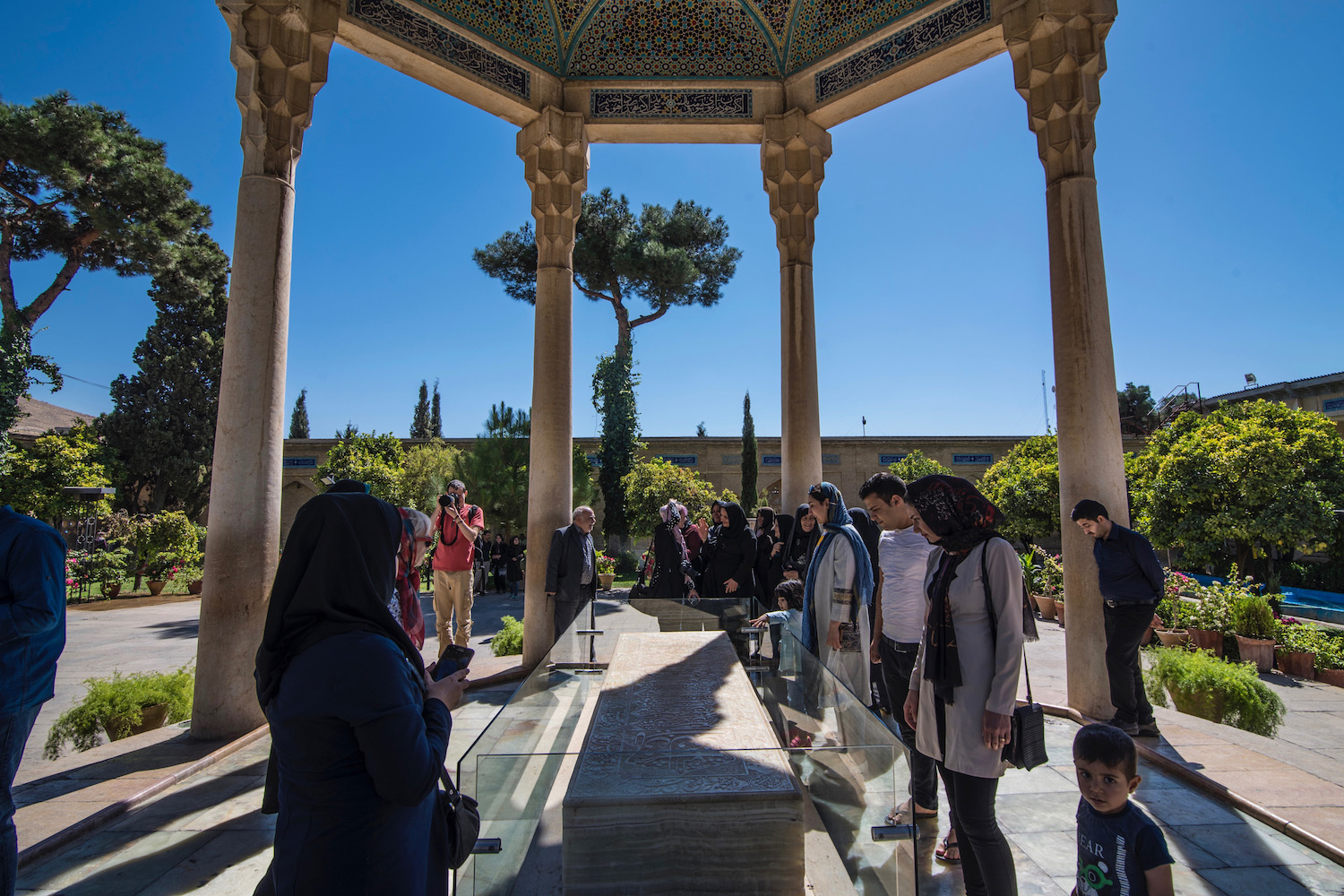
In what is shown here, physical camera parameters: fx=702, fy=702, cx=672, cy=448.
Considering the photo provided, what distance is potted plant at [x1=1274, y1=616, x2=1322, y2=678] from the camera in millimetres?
6535

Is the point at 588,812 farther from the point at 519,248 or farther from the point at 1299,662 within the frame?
the point at 519,248

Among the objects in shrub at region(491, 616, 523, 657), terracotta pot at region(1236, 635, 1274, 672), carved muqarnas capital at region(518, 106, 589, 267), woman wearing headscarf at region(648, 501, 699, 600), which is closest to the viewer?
terracotta pot at region(1236, 635, 1274, 672)

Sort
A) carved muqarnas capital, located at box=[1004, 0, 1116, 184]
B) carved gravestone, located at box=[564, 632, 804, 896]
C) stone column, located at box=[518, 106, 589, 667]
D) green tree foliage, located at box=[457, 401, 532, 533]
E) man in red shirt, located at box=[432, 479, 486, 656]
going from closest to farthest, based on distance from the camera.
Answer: carved gravestone, located at box=[564, 632, 804, 896] < carved muqarnas capital, located at box=[1004, 0, 1116, 184] < man in red shirt, located at box=[432, 479, 486, 656] < stone column, located at box=[518, 106, 589, 667] < green tree foliage, located at box=[457, 401, 532, 533]

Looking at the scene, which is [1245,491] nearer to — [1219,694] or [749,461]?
[1219,694]

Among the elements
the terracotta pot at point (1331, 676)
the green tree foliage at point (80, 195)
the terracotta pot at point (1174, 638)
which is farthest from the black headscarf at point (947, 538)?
the green tree foliage at point (80, 195)

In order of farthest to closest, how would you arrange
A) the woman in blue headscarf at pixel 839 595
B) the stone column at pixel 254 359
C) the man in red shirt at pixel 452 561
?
the man in red shirt at pixel 452 561, the stone column at pixel 254 359, the woman in blue headscarf at pixel 839 595

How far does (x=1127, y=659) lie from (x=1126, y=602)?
363 mm

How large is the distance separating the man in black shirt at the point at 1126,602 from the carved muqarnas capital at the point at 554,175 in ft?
17.7

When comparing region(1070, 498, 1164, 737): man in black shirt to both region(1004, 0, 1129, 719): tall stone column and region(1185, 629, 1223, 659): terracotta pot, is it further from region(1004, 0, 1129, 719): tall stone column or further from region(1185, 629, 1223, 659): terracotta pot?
region(1185, 629, 1223, 659): terracotta pot

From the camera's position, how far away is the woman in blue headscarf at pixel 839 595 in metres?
3.82

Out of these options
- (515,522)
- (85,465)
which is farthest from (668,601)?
(85,465)

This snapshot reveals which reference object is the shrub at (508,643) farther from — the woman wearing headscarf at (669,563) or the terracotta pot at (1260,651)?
the terracotta pot at (1260,651)

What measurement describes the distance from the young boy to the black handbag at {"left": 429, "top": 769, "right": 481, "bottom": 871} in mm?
1678

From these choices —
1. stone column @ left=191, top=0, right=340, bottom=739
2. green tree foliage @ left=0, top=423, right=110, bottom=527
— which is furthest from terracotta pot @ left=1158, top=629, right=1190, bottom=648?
green tree foliage @ left=0, top=423, right=110, bottom=527
